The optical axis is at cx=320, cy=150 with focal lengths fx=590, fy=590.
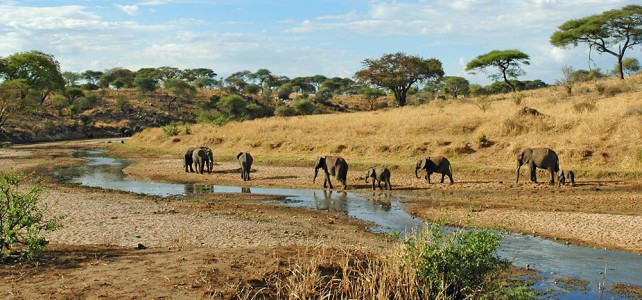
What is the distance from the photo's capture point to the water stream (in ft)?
36.8

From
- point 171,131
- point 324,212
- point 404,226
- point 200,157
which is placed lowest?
point 404,226

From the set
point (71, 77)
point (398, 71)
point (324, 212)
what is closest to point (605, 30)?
point (398, 71)

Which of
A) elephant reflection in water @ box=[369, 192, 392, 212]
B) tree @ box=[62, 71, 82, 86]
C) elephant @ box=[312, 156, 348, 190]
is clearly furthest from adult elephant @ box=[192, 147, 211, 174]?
tree @ box=[62, 71, 82, 86]

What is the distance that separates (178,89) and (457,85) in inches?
1565

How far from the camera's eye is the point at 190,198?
2234 centimetres

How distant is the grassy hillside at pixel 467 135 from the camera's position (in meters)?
26.6

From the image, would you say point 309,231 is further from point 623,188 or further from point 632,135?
point 632,135

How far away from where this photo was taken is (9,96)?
56.8 meters

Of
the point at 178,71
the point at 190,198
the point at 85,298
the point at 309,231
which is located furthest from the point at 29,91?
the point at 85,298

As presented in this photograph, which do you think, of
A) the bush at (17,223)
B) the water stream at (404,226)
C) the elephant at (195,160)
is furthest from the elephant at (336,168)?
the bush at (17,223)

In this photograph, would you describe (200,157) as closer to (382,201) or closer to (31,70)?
(382,201)

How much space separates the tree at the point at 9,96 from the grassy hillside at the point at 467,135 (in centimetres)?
2058

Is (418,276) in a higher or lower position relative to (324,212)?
higher

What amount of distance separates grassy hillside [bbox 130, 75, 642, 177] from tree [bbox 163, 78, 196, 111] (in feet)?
133
